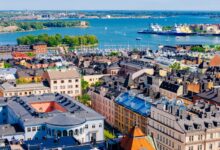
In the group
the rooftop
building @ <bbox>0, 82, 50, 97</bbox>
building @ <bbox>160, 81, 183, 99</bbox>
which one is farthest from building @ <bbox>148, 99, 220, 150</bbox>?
the rooftop

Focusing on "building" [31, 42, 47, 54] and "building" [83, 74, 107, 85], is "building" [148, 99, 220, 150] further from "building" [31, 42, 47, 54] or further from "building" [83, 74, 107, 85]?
"building" [31, 42, 47, 54]

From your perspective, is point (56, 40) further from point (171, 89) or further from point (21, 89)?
point (171, 89)

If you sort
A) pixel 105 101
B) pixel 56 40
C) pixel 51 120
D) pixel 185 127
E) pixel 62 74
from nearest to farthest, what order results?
pixel 185 127 → pixel 51 120 → pixel 105 101 → pixel 62 74 → pixel 56 40

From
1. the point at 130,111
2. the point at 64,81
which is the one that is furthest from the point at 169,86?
the point at 64,81

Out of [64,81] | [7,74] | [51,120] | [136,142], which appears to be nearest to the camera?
[136,142]

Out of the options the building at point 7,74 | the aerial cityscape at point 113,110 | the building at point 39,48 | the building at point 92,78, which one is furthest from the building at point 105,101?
the building at point 39,48

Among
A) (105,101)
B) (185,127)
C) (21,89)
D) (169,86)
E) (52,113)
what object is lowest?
(21,89)

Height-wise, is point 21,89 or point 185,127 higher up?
point 185,127

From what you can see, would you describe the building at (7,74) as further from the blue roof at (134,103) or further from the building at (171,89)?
the blue roof at (134,103)
